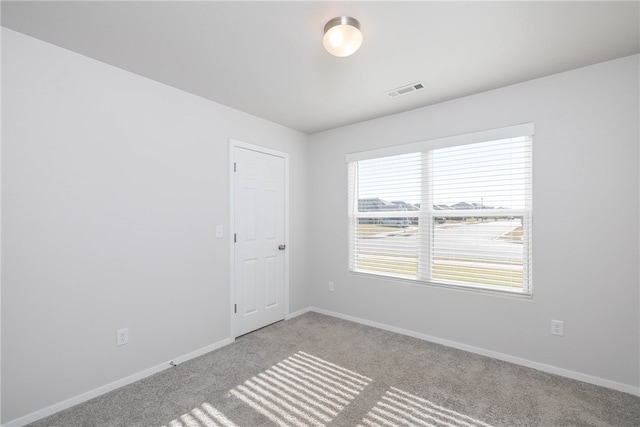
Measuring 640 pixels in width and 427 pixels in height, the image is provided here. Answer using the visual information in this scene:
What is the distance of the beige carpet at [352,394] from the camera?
1919 mm

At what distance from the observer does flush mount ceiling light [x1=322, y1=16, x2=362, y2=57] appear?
1748mm

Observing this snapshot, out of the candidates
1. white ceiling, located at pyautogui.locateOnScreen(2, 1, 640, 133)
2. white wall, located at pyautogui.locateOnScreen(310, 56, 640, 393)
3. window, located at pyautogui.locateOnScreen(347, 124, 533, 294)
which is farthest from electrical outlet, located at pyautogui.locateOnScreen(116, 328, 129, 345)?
white wall, located at pyautogui.locateOnScreen(310, 56, 640, 393)

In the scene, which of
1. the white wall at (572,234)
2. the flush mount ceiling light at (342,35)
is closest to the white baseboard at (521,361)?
the white wall at (572,234)

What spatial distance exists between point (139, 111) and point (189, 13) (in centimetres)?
108

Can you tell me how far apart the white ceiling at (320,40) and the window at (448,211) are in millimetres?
641

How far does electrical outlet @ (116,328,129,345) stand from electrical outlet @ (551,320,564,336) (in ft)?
11.4

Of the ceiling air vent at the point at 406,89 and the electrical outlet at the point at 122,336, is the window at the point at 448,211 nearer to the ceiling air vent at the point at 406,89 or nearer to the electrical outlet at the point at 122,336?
the ceiling air vent at the point at 406,89

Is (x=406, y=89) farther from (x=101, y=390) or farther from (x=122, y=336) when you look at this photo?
(x=101, y=390)

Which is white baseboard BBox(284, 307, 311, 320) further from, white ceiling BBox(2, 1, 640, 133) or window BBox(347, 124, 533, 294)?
white ceiling BBox(2, 1, 640, 133)

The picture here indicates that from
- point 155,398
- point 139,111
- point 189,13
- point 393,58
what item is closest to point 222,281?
point 155,398

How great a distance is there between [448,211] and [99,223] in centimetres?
310

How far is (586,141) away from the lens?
7.70ft

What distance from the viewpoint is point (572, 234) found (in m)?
2.40

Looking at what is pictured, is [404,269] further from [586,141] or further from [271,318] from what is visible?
[586,141]
